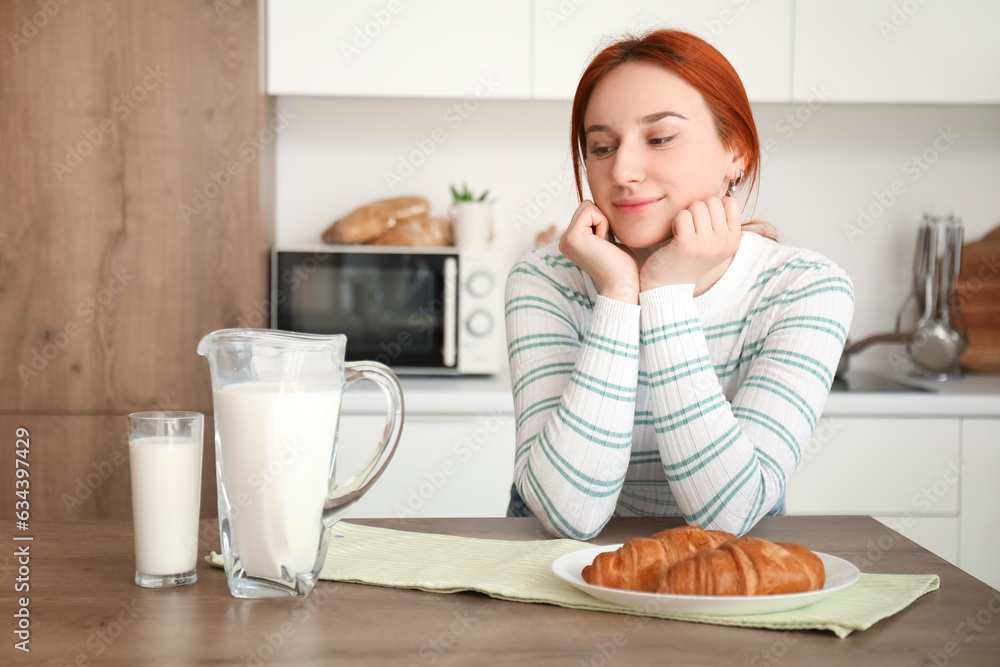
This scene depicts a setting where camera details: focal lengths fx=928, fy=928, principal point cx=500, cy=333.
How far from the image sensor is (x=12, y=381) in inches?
83.6

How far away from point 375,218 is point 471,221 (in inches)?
9.5

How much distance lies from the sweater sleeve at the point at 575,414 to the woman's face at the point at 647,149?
154 millimetres

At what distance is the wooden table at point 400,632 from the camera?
579 mm

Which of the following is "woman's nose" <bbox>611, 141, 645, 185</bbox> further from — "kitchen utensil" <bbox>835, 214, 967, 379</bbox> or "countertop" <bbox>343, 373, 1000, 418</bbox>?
"kitchen utensil" <bbox>835, 214, 967, 379</bbox>

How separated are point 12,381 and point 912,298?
2290 millimetres

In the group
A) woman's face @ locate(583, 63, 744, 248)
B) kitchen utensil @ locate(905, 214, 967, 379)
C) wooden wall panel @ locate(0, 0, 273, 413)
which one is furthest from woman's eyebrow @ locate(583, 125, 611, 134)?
kitchen utensil @ locate(905, 214, 967, 379)

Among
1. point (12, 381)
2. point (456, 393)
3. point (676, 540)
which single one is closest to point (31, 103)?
point (12, 381)

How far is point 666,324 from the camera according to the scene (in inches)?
40.6

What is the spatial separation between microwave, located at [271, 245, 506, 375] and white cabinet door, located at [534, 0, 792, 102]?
19.0 inches

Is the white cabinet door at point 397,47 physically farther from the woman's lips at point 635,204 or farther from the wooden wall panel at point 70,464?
the woman's lips at point 635,204

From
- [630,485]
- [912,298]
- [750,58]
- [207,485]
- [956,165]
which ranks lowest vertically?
[207,485]

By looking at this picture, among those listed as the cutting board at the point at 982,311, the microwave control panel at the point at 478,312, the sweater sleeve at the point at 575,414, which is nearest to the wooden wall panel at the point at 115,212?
the microwave control panel at the point at 478,312

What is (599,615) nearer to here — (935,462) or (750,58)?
(935,462)

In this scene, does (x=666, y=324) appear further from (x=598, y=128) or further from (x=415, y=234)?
(x=415, y=234)
